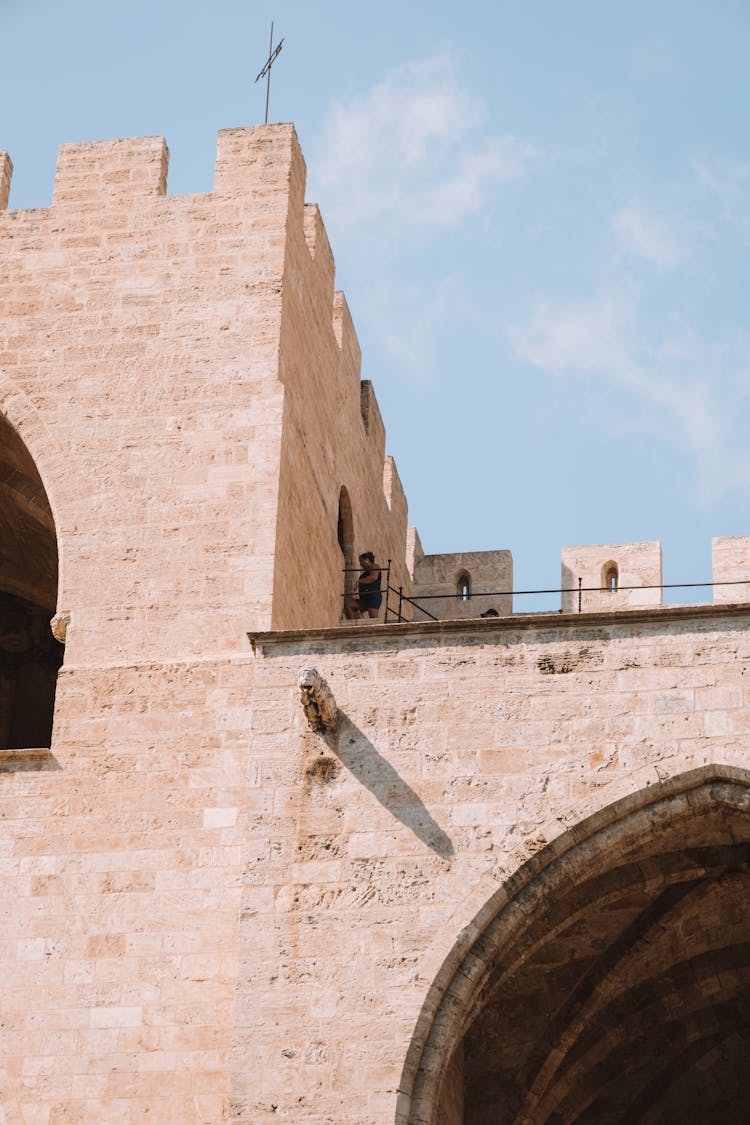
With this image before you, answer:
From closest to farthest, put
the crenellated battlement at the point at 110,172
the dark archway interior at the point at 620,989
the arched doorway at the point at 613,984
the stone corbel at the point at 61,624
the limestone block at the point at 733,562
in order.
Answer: the arched doorway at the point at 613,984 → the dark archway interior at the point at 620,989 → the stone corbel at the point at 61,624 → the crenellated battlement at the point at 110,172 → the limestone block at the point at 733,562

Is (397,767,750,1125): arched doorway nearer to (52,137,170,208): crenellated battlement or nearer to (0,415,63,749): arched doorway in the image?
(0,415,63,749): arched doorway

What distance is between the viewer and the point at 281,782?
11.0 m

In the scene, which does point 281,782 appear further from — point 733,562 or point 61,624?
point 733,562

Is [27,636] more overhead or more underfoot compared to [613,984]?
more overhead

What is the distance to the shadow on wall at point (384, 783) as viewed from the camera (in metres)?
10.7

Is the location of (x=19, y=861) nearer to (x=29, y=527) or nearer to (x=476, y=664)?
(x=476, y=664)

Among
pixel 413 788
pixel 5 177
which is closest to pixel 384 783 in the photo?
pixel 413 788

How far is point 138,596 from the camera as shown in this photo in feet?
40.5

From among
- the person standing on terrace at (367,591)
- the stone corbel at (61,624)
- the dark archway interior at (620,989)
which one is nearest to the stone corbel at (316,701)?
the dark archway interior at (620,989)

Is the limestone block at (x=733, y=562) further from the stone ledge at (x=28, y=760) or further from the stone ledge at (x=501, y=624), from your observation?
the stone ledge at (x=28, y=760)

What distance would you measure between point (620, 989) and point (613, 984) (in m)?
0.09

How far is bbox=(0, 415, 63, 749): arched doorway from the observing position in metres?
15.7

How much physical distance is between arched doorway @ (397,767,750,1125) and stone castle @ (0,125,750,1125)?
0.9 inches

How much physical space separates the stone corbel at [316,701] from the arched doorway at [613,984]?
1.40 meters
